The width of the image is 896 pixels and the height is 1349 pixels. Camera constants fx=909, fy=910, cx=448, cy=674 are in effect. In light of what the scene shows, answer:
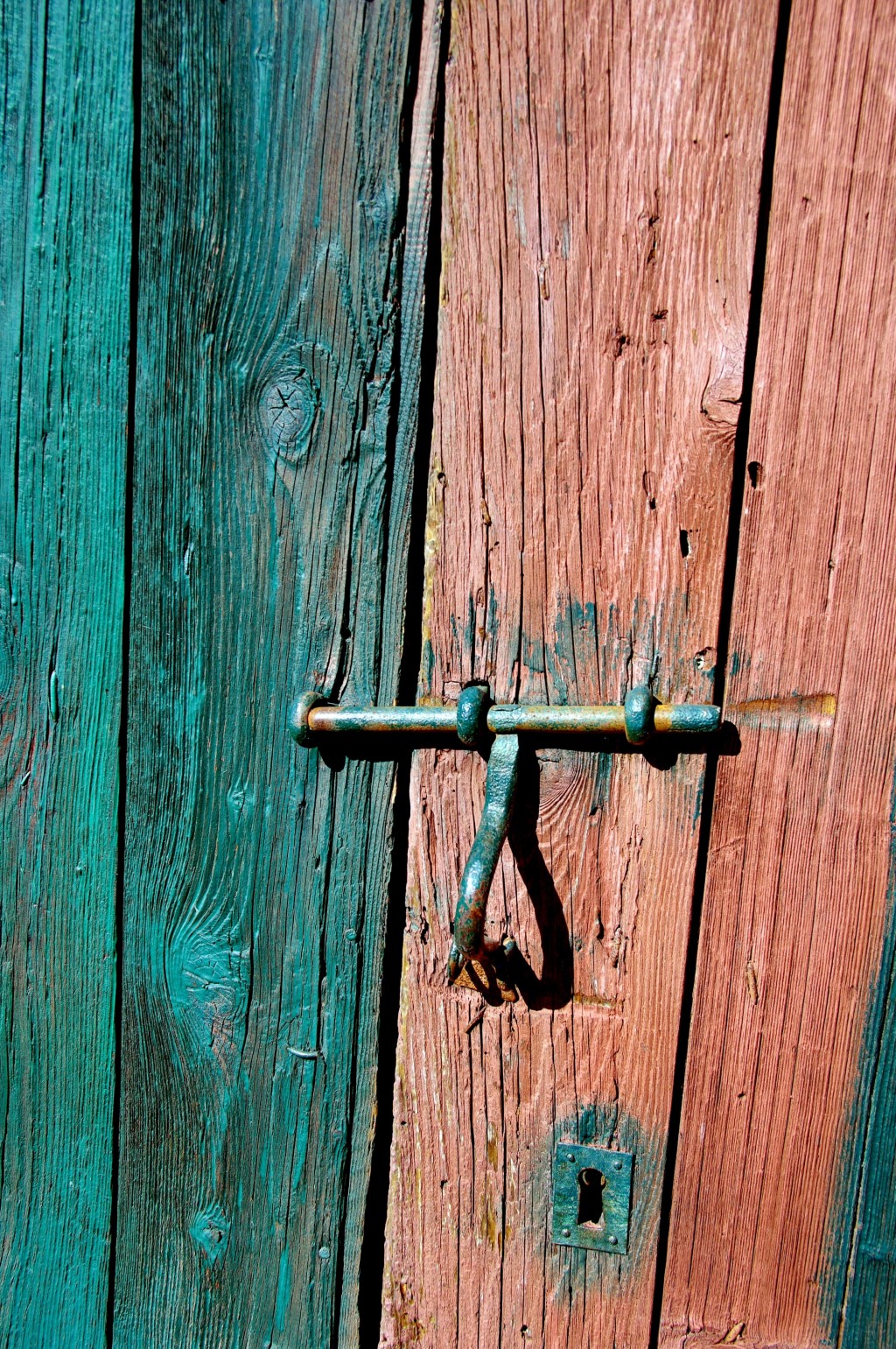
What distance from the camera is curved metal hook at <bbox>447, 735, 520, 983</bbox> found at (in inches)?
26.7

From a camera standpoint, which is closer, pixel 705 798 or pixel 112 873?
pixel 705 798

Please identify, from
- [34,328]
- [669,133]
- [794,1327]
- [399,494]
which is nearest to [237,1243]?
[794,1327]

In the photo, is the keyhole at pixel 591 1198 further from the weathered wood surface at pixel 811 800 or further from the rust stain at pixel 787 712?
the rust stain at pixel 787 712

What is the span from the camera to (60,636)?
87 cm

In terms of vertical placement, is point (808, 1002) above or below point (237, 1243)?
above

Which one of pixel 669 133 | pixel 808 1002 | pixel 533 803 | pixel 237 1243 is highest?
pixel 669 133

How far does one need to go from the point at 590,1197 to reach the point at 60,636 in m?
0.70

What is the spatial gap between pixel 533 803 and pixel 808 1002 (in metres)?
0.27

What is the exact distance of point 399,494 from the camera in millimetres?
795

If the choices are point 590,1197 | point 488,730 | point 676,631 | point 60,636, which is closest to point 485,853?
point 488,730

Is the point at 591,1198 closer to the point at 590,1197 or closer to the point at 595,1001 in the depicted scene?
the point at 590,1197

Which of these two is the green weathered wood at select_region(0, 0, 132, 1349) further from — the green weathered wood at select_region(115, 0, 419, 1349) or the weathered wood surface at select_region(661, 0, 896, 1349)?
the weathered wood surface at select_region(661, 0, 896, 1349)

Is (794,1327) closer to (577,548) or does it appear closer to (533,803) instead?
(533,803)

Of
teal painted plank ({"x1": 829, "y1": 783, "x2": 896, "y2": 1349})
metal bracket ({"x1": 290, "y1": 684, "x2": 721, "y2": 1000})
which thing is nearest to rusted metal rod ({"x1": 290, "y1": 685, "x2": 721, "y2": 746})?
metal bracket ({"x1": 290, "y1": 684, "x2": 721, "y2": 1000})
